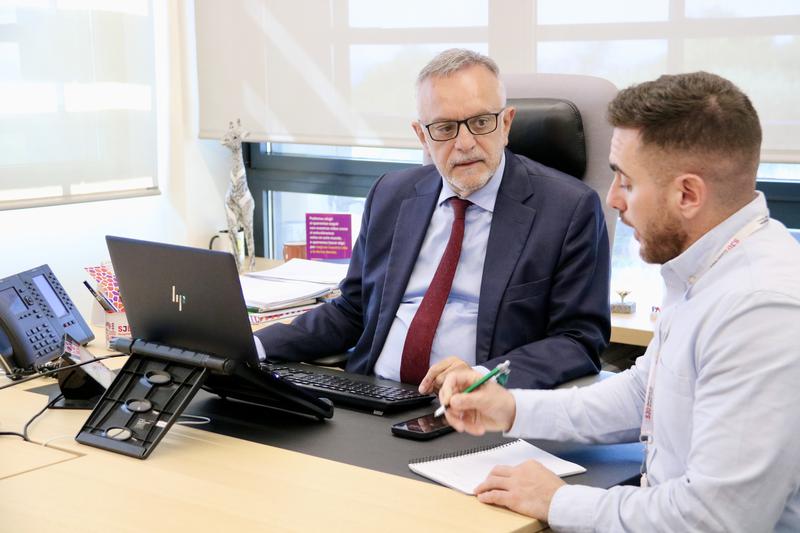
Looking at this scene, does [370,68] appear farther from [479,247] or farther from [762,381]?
[762,381]

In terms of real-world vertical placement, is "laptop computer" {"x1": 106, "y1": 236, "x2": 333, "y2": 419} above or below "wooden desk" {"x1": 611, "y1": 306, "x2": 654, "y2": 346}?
above

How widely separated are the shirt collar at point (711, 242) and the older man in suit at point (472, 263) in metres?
0.59

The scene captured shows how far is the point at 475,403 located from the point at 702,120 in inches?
23.1

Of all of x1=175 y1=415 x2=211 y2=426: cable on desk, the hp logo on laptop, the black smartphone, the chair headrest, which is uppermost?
the chair headrest

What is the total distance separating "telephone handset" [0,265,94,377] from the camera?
2141mm

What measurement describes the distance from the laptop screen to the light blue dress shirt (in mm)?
651

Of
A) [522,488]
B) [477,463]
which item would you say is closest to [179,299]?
[477,463]

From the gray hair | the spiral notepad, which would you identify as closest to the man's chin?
the gray hair

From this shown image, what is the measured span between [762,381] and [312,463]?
725 mm

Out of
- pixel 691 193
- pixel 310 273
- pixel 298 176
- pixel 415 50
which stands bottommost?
pixel 310 273

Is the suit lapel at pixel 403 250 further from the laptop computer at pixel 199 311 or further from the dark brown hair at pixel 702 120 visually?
the dark brown hair at pixel 702 120

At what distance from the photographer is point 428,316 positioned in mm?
2229

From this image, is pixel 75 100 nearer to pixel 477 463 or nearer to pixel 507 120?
pixel 507 120

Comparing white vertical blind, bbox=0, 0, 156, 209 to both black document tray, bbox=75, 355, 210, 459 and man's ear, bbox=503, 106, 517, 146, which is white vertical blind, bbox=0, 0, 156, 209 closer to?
black document tray, bbox=75, 355, 210, 459
